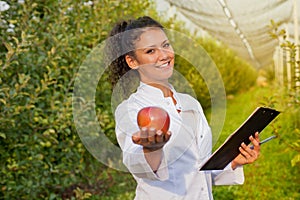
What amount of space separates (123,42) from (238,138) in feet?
1.37

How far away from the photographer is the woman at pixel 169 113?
4.25 ft

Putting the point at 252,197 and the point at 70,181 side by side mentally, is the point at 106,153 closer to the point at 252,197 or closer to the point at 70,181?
the point at 70,181

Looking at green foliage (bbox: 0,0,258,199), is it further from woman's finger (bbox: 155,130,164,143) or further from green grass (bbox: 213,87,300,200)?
woman's finger (bbox: 155,130,164,143)

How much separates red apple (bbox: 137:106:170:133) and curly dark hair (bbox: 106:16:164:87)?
370mm

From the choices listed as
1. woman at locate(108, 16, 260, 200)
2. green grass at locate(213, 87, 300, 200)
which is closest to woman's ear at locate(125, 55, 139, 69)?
woman at locate(108, 16, 260, 200)

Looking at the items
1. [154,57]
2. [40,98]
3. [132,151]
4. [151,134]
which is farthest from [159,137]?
[40,98]

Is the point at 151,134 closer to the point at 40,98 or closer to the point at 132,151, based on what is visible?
the point at 132,151

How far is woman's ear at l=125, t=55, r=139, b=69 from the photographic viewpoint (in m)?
1.41

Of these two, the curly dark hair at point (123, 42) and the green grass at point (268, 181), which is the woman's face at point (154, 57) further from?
the green grass at point (268, 181)

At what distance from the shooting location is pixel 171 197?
140 cm

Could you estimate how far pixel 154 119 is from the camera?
1.04m

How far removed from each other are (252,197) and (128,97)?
302 centimetres

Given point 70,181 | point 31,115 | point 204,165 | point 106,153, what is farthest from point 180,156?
point 70,181

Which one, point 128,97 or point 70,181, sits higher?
point 128,97
